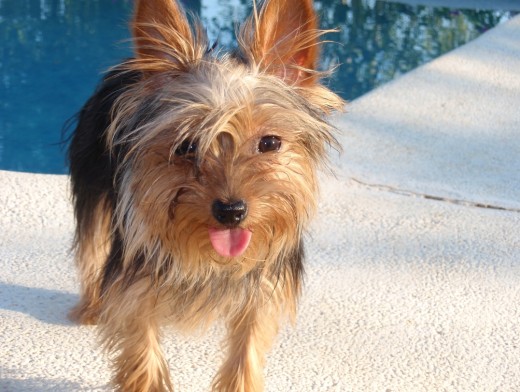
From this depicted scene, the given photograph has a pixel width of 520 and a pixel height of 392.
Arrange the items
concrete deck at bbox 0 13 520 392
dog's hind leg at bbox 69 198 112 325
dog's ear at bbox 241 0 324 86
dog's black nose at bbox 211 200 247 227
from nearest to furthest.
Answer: dog's black nose at bbox 211 200 247 227
dog's ear at bbox 241 0 324 86
concrete deck at bbox 0 13 520 392
dog's hind leg at bbox 69 198 112 325

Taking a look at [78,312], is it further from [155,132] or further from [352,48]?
[352,48]

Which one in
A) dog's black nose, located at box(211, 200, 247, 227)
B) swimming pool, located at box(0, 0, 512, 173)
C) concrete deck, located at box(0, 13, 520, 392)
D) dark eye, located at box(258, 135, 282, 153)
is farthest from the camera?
swimming pool, located at box(0, 0, 512, 173)

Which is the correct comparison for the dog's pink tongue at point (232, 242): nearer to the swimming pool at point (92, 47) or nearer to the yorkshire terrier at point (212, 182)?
the yorkshire terrier at point (212, 182)

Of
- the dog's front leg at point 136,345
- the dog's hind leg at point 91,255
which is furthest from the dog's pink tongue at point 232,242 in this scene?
the dog's hind leg at point 91,255

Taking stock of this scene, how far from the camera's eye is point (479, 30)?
1013cm

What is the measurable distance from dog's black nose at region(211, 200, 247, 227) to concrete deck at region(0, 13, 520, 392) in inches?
31.2

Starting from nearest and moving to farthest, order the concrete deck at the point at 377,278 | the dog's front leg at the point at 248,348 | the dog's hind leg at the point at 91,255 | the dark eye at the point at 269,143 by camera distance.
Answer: the dark eye at the point at 269,143 < the dog's front leg at the point at 248,348 < the concrete deck at the point at 377,278 < the dog's hind leg at the point at 91,255

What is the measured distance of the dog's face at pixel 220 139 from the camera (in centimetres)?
246

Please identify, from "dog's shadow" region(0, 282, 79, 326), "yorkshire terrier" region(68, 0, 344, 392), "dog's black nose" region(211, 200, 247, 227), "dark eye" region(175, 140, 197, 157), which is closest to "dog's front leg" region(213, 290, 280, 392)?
"yorkshire terrier" region(68, 0, 344, 392)

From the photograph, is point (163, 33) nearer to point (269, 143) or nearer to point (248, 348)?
point (269, 143)

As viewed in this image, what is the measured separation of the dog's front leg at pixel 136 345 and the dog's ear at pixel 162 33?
2.31 feet

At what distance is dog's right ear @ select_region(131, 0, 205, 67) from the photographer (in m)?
2.59

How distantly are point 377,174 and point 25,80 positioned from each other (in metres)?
4.43

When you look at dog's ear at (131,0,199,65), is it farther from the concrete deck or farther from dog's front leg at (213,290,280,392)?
the concrete deck
